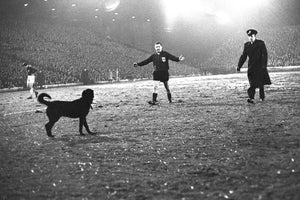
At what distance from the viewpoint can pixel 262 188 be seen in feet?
10.1

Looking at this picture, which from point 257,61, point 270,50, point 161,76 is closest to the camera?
point 257,61

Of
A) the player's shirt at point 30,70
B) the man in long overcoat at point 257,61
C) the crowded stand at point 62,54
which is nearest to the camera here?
the man in long overcoat at point 257,61

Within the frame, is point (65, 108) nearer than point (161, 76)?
Yes

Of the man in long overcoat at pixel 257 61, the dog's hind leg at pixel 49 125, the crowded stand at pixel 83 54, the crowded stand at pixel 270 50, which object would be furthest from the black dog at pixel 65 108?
the crowded stand at pixel 270 50

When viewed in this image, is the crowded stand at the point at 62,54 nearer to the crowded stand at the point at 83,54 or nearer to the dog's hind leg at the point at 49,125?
the crowded stand at the point at 83,54

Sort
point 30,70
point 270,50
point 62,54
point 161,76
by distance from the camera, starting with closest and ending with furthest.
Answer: point 161,76 → point 30,70 → point 62,54 → point 270,50

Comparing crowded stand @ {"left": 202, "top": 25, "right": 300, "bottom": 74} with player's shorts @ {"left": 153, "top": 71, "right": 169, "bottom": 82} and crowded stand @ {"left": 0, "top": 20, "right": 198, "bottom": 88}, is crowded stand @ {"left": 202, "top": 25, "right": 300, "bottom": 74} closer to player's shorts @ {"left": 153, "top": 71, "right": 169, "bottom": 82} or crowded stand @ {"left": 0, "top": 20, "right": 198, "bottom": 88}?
crowded stand @ {"left": 0, "top": 20, "right": 198, "bottom": 88}

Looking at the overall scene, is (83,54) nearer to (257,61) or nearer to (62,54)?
(62,54)

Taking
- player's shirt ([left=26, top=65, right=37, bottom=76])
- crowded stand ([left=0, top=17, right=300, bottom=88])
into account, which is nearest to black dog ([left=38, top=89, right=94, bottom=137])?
player's shirt ([left=26, top=65, right=37, bottom=76])

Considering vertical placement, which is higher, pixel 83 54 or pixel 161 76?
pixel 83 54

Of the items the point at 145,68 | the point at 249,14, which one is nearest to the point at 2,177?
the point at 145,68

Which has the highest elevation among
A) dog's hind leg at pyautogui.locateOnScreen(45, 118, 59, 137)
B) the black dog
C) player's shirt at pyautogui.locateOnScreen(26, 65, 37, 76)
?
player's shirt at pyautogui.locateOnScreen(26, 65, 37, 76)

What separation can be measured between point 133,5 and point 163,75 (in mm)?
34751

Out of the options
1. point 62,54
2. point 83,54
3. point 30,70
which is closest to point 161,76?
point 30,70
